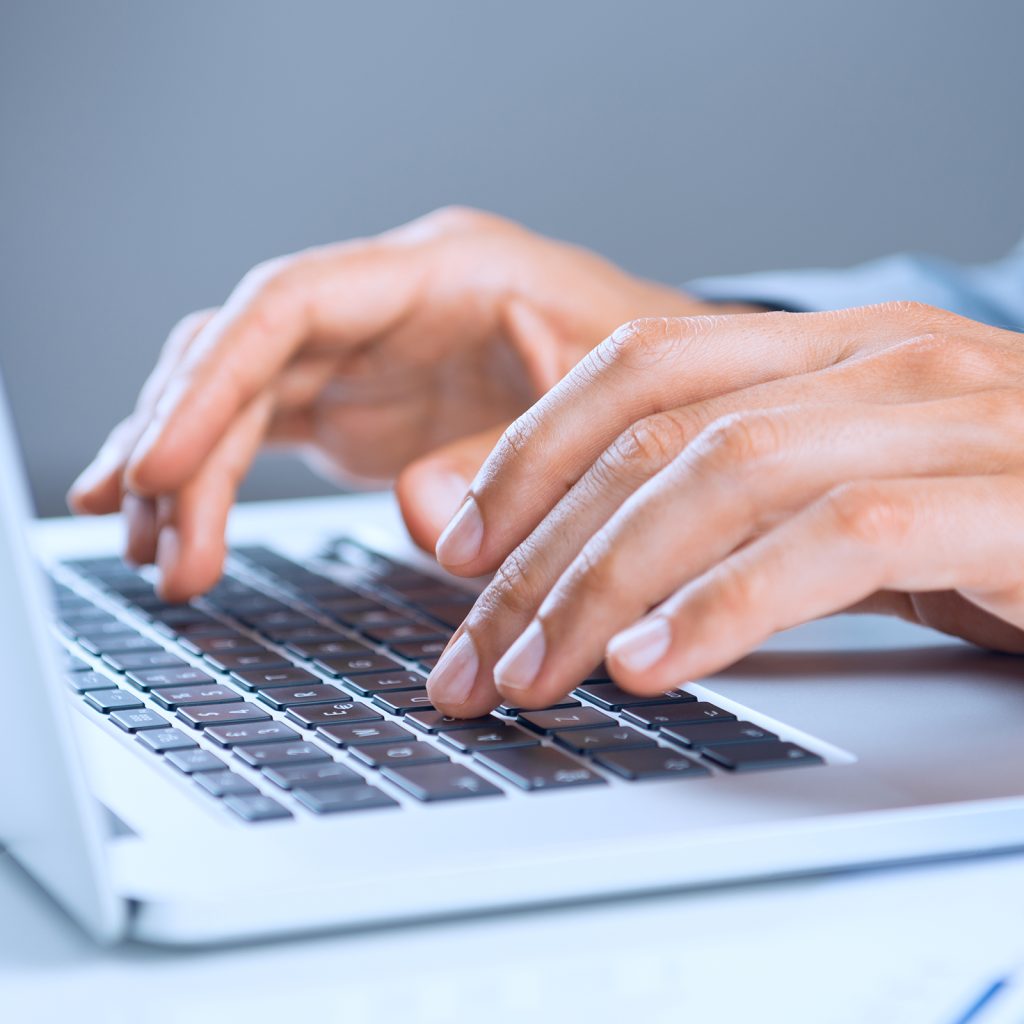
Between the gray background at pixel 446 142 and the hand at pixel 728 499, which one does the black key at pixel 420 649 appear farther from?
the gray background at pixel 446 142

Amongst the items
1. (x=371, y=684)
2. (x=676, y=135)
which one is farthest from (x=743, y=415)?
(x=676, y=135)

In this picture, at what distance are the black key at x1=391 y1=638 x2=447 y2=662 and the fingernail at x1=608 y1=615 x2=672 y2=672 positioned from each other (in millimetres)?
156

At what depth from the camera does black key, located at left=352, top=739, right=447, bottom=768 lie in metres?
0.38

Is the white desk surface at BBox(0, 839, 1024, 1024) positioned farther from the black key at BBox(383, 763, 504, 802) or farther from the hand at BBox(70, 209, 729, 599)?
the hand at BBox(70, 209, 729, 599)

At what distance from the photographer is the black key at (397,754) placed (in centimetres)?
38

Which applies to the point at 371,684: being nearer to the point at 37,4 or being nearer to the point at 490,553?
the point at 490,553

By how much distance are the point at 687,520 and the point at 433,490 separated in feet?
0.83

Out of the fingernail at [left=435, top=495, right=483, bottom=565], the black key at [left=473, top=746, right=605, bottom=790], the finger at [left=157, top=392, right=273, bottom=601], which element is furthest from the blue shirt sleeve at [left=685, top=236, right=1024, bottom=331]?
the black key at [left=473, top=746, right=605, bottom=790]

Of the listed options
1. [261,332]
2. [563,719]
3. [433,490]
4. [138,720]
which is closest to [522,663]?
[563,719]

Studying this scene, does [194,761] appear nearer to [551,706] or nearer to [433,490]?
[551,706]

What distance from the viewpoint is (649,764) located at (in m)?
0.38

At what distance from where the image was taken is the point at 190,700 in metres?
0.46

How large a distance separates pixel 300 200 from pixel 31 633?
1.69 metres

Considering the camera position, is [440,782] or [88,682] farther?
[88,682]
